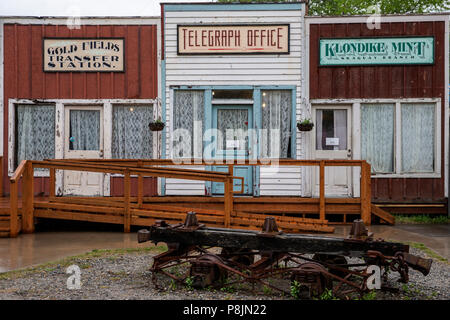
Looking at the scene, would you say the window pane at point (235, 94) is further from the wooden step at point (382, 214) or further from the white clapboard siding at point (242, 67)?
the wooden step at point (382, 214)

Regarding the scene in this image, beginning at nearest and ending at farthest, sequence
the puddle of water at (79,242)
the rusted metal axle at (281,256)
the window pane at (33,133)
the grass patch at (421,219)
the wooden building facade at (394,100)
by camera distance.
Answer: the rusted metal axle at (281,256) → the puddle of water at (79,242) → the grass patch at (421,219) → the wooden building facade at (394,100) → the window pane at (33,133)

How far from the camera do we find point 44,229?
8.09m

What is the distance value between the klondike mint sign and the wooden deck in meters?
2.69

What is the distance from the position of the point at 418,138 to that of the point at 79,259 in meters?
7.65

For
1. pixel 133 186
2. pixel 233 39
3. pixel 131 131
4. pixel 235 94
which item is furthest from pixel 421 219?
pixel 131 131

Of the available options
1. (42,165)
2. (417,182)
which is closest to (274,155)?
(417,182)

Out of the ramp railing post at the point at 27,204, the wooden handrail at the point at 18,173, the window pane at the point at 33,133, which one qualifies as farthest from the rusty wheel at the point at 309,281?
the window pane at the point at 33,133

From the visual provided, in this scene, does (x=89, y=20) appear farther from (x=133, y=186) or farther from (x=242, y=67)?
(x=133, y=186)

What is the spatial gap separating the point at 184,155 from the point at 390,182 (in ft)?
15.0

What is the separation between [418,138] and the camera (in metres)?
9.94

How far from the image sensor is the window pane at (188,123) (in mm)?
10094

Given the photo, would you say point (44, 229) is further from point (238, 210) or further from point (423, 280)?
point (423, 280)

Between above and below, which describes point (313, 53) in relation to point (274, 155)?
above

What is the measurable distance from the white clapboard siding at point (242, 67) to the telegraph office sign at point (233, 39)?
0.11 meters
